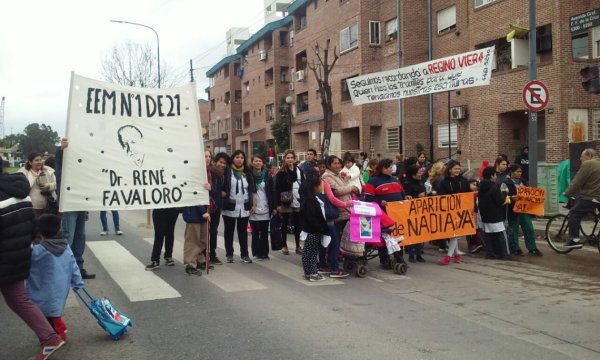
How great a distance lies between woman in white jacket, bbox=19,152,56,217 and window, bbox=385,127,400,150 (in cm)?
2233

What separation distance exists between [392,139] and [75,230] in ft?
75.9

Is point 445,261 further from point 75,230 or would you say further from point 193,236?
point 75,230

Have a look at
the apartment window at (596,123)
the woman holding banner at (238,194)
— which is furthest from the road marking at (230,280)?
the apartment window at (596,123)

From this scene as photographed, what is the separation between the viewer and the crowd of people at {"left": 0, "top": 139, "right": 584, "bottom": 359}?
4.93m

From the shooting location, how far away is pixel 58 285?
500cm

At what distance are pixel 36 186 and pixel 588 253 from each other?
967 cm

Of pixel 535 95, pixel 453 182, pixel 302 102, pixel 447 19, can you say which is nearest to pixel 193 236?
pixel 453 182

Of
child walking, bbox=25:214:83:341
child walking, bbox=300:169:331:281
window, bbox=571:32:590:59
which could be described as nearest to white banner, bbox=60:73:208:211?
child walking, bbox=300:169:331:281

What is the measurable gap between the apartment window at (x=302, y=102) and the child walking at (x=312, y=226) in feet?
107

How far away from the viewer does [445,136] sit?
26516 millimetres

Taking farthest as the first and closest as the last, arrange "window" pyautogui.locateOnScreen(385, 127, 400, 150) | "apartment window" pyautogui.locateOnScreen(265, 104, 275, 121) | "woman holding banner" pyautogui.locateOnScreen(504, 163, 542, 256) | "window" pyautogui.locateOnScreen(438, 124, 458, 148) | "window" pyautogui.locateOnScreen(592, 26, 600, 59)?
"apartment window" pyautogui.locateOnScreen(265, 104, 275, 121), "window" pyautogui.locateOnScreen(385, 127, 400, 150), "window" pyautogui.locateOnScreen(438, 124, 458, 148), "window" pyautogui.locateOnScreen(592, 26, 600, 59), "woman holding banner" pyautogui.locateOnScreen(504, 163, 542, 256)

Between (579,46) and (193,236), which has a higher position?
(579,46)

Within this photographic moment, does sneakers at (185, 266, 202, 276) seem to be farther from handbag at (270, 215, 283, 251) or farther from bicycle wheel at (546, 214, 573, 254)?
bicycle wheel at (546, 214, 573, 254)

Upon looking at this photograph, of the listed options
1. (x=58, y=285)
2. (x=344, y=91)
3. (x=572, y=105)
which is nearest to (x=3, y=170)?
(x=58, y=285)
